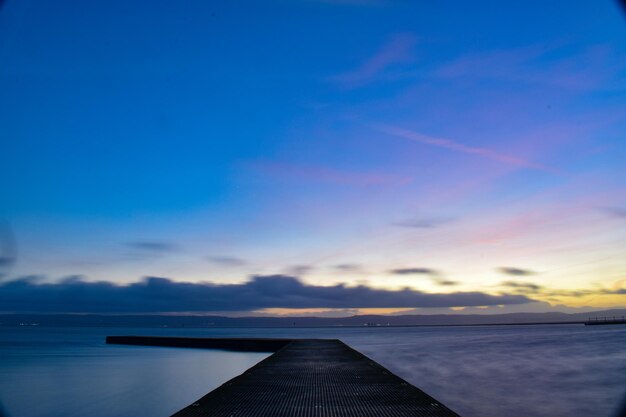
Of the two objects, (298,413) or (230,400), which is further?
(230,400)

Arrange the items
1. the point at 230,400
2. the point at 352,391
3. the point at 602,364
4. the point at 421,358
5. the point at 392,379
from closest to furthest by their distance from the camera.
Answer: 1. the point at 230,400
2. the point at 352,391
3. the point at 392,379
4. the point at 602,364
5. the point at 421,358

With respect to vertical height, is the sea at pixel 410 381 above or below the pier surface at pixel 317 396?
below

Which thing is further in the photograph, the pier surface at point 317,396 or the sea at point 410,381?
the sea at point 410,381

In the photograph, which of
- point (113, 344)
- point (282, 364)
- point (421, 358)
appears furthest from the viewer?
point (113, 344)

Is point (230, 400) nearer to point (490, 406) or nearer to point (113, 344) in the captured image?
point (490, 406)

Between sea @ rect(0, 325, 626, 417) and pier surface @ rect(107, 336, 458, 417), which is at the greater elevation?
pier surface @ rect(107, 336, 458, 417)

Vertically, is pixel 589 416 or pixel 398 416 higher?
pixel 398 416

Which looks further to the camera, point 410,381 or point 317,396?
point 410,381

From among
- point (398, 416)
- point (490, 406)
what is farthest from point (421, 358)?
point (398, 416)

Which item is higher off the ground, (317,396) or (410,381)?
(317,396)

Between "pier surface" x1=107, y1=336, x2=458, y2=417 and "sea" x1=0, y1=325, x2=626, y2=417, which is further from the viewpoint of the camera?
"sea" x1=0, y1=325, x2=626, y2=417

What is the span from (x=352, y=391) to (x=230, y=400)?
311 cm

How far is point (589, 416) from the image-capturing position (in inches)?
676

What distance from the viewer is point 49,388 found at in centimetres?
2561
